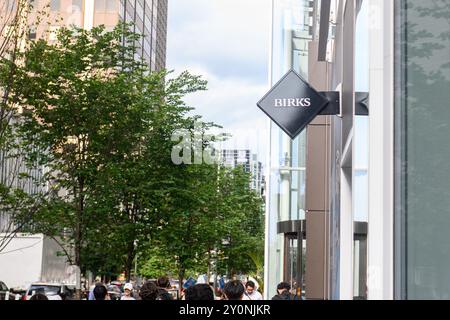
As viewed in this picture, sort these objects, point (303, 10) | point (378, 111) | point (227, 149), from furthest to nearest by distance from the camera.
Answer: point (227, 149)
point (303, 10)
point (378, 111)

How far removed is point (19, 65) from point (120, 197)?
6085mm

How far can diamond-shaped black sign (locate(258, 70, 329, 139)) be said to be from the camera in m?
7.29

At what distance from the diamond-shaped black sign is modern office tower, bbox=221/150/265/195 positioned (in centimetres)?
2903

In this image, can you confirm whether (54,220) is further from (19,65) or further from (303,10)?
(303,10)

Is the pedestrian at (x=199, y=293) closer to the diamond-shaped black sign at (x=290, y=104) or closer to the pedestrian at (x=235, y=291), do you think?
the pedestrian at (x=235, y=291)

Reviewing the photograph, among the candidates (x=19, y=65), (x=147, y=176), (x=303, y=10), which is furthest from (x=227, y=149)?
(x=303, y=10)

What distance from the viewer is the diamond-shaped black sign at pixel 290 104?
729 cm

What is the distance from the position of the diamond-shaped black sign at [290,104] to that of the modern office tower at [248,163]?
29.0m

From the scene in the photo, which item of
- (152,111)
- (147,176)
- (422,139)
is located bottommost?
(422,139)

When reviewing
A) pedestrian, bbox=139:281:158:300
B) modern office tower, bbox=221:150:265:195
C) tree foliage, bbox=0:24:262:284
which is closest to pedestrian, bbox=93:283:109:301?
pedestrian, bbox=139:281:158:300

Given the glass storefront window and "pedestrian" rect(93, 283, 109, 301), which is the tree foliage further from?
the glass storefront window

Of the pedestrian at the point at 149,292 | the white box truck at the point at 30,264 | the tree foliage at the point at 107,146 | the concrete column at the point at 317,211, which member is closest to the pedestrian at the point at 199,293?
the pedestrian at the point at 149,292
